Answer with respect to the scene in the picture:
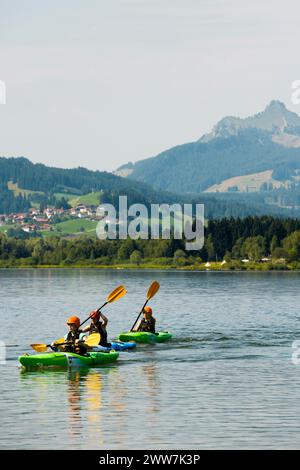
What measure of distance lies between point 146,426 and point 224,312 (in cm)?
6288

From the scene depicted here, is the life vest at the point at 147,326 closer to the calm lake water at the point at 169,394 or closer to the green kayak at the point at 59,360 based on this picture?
the calm lake water at the point at 169,394

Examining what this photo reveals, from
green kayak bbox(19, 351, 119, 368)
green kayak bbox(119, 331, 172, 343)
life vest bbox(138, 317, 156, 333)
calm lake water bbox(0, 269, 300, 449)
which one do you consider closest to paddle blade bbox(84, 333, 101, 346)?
calm lake water bbox(0, 269, 300, 449)

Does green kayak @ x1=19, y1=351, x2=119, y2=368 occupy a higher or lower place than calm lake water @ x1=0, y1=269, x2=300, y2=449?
higher

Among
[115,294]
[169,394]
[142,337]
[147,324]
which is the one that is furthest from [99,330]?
[169,394]

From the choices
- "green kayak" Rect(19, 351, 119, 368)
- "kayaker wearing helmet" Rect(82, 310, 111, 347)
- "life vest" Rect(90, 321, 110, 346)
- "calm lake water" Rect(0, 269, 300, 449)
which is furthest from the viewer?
"life vest" Rect(90, 321, 110, 346)

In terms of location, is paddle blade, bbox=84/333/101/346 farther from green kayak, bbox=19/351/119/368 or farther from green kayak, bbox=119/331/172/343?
green kayak, bbox=119/331/172/343

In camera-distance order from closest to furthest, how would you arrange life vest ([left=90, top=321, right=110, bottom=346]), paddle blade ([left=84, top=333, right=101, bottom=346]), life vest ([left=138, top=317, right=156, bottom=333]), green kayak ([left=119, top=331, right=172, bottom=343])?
paddle blade ([left=84, top=333, right=101, bottom=346]) → life vest ([left=90, top=321, right=110, bottom=346]) → green kayak ([left=119, top=331, right=172, bottom=343]) → life vest ([left=138, top=317, right=156, bottom=333])

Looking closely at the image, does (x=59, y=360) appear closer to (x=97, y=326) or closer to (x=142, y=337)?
(x=97, y=326)

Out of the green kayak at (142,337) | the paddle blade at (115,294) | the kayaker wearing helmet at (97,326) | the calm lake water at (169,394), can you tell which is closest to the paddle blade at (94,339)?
the kayaker wearing helmet at (97,326)

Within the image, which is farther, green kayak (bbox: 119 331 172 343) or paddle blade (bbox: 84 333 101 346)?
green kayak (bbox: 119 331 172 343)

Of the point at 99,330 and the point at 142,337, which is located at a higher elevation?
the point at 99,330

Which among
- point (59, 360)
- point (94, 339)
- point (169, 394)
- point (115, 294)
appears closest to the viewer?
point (169, 394)

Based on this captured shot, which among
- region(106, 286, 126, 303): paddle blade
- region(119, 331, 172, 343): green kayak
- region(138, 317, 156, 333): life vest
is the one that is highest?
region(106, 286, 126, 303): paddle blade

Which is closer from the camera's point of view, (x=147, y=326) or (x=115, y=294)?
(x=115, y=294)
